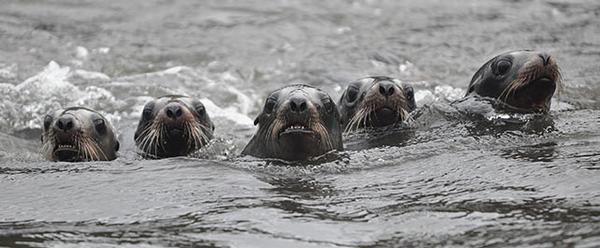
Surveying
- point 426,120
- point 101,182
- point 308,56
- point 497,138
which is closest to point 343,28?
point 308,56

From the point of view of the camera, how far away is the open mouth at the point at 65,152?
7.57 m

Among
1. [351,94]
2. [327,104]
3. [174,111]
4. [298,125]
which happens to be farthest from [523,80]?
[174,111]

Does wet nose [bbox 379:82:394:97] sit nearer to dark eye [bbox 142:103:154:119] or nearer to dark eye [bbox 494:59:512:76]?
dark eye [bbox 494:59:512:76]

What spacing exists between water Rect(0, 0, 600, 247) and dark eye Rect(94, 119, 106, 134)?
1.06 ft

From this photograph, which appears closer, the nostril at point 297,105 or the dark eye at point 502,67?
the nostril at point 297,105

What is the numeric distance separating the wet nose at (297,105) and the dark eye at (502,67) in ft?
6.21

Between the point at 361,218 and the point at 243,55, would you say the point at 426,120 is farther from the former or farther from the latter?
the point at 243,55

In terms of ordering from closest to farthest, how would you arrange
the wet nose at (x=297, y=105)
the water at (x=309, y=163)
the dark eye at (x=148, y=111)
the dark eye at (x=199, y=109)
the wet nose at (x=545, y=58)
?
the water at (x=309, y=163) < the wet nose at (x=297, y=105) < the wet nose at (x=545, y=58) < the dark eye at (x=148, y=111) < the dark eye at (x=199, y=109)

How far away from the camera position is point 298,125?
6.63m

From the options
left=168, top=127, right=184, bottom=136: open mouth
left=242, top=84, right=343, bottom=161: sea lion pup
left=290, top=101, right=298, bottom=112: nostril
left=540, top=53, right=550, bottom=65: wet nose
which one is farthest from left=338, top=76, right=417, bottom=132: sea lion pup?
left=168, top=127, right=184, bottom=136: open mouth

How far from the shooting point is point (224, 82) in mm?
12242

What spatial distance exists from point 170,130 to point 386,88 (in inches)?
64.1

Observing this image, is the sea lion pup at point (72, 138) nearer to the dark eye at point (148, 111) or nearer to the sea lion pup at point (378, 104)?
the dark eye at point (148, 111)

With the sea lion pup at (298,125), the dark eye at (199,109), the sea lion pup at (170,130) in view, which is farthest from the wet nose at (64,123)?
the sea lion pup at (298,125)
